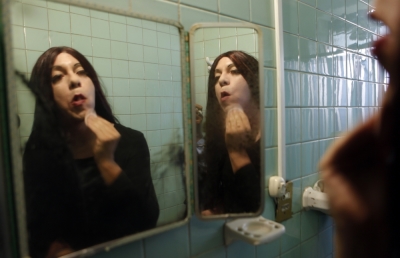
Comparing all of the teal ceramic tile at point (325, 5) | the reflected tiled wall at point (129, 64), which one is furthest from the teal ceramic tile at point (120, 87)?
the teal ceramic tile at point (325, 5)

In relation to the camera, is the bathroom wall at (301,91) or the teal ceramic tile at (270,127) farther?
the teal ceramic tile at (270,127)

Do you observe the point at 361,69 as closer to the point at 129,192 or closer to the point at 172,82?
the point at 172,82

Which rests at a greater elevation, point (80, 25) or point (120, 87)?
point (80, 25)

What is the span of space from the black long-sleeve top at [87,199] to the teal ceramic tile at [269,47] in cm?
48

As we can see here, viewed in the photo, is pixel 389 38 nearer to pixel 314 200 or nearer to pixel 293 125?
pixel 293 125

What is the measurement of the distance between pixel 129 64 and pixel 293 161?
2.22 feet

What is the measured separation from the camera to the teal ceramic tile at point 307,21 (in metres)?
0.95

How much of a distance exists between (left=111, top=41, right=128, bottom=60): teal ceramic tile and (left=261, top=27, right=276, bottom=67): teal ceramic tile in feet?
1.47

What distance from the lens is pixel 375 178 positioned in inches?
7.9

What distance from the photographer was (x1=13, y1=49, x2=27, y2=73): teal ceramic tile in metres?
0.45

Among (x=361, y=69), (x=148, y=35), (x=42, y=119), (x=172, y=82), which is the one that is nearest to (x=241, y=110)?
(x=172, y=82)

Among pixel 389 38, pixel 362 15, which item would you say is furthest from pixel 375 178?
pixel 362 15

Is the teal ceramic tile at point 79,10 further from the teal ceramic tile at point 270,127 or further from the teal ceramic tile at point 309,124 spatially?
the teal ceramic tile at point 309,124

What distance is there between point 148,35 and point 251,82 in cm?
32
